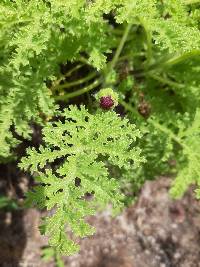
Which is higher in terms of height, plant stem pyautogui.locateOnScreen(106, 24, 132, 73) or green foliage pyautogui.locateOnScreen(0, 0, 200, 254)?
plant stem pyautogui.locateOnScreen(106, 24, 132, 73)

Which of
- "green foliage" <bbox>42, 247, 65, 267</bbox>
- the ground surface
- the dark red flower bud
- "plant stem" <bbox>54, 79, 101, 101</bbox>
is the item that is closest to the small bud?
the dark red flower bud

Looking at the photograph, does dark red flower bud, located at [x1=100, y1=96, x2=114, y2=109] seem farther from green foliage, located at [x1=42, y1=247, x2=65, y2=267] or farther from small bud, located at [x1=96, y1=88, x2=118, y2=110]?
green foliage, located at [x1=42, y1=247, x2=65, y2=267]

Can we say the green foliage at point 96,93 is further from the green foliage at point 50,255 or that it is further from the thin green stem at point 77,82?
the green foliage at point 50,255

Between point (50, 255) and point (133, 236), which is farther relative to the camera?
point (133, 236)

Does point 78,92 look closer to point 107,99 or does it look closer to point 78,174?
point 107,99

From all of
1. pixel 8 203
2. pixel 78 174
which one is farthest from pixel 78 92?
pixel 8 203

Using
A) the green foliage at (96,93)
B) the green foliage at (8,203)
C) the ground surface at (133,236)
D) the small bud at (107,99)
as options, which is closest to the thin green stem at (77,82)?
the green foliage at (96,93)

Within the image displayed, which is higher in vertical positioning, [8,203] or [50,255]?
[8,203]
